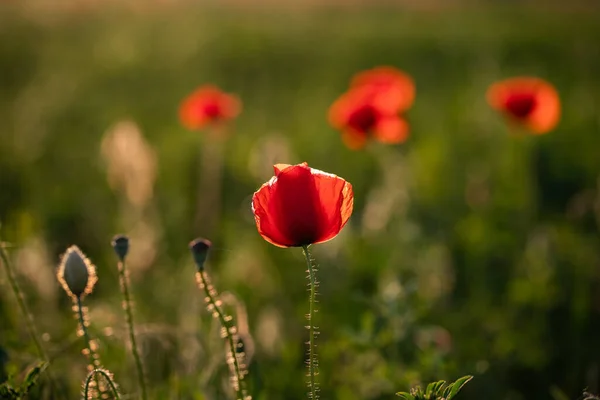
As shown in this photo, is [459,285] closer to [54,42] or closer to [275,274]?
[275,274]

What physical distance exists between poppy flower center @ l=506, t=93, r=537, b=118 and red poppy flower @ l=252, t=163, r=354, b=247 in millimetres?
2722

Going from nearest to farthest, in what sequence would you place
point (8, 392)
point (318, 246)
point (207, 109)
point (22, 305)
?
point (8, 392), point (22, 305), point (318, 246), point (207, 109)

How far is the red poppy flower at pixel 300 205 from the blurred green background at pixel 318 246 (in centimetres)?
64

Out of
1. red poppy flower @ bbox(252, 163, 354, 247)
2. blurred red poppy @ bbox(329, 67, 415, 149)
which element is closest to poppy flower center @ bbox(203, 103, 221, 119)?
blurred red poppy @ bbox(329, 67, 415, 149)

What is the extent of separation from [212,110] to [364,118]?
0.83m

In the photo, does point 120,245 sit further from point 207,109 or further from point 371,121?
point 207,109

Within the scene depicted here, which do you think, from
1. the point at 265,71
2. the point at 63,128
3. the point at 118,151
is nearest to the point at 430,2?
the point at 265,71

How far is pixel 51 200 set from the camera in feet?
17.1

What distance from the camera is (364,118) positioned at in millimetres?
3787

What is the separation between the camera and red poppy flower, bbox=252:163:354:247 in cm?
157

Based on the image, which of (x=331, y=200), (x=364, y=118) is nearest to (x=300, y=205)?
(x=331, y=200)

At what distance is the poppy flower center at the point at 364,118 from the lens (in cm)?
377

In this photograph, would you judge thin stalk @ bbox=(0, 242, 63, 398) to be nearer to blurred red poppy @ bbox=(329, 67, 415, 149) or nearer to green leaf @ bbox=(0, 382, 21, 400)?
green leaf @ bbox=(0, 382, 21, 400)

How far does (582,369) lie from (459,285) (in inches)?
40.5
